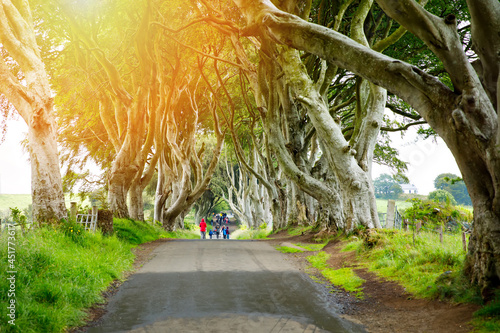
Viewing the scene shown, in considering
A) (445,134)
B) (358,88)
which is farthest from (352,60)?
(358,88)

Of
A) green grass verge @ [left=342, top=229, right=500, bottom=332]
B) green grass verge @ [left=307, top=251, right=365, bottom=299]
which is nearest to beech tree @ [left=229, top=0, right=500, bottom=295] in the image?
green grass verge @ [left=342, top=229, right=500, bottom=332]

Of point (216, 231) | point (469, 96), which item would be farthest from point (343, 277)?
point (216, 231)

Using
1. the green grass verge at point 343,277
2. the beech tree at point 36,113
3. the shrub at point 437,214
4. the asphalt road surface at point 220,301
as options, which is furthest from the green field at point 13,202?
the shrub at point 437,214

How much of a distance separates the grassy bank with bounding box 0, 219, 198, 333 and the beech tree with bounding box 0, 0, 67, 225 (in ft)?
2.75

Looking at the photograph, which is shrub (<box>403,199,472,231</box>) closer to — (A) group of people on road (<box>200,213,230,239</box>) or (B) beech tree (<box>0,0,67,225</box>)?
(B) beech tree (<box>0,0,67,225</box>)

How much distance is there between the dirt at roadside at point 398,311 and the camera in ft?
16.2

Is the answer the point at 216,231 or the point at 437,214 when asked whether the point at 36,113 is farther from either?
the point at 216,231

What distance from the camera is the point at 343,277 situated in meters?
7.72

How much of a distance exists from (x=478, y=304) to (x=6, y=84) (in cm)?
1044

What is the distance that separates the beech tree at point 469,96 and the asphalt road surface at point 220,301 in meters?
2.02

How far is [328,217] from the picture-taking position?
517 inches

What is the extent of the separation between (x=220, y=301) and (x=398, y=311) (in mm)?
2528

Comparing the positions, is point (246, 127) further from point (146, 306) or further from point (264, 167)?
point (146, 306)

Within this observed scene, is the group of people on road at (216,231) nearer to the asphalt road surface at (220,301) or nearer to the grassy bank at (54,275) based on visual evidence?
the grassy bank at (54,275)
